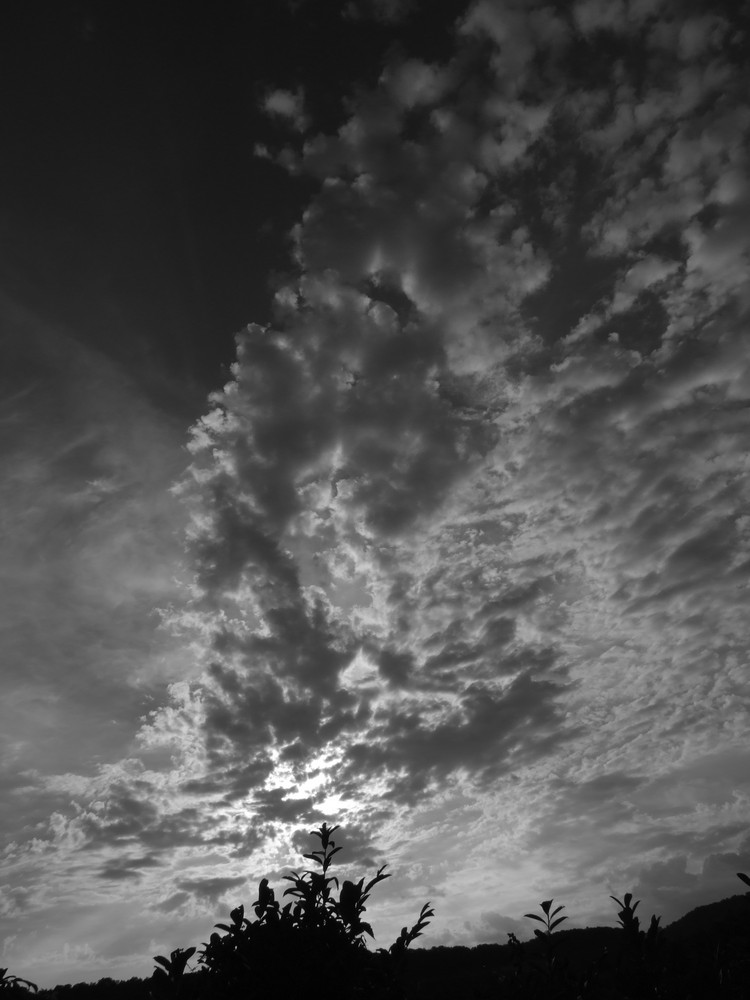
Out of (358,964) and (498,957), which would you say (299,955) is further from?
(498,957)

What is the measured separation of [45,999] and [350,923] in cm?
1106

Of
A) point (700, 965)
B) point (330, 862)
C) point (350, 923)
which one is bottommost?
point (700, 965)

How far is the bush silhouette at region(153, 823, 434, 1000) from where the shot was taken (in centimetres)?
845

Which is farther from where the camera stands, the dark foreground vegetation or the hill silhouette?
the hill silhouette

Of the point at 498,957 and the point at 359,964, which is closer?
the point at 359,964

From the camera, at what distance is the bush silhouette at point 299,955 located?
8.45m

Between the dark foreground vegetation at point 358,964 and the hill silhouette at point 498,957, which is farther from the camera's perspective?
the hill silhouette at point 498,957

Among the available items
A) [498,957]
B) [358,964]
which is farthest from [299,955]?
[498,957]

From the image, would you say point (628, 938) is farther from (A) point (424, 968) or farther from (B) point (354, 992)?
(A) point (424, 968)

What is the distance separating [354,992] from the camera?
338 inches

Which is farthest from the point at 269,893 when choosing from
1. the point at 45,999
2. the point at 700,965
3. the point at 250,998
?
the point at 45,999

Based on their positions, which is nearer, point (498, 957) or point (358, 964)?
point (358, 964)

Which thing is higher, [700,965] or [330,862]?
[330,862]

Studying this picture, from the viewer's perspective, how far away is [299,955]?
8.63 metres
